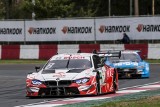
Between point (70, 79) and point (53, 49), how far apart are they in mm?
22672

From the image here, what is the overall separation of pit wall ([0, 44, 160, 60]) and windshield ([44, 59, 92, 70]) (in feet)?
61.1

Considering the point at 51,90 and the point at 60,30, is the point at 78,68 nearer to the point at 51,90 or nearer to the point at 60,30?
the point at 51,90

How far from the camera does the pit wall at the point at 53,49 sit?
36.5m

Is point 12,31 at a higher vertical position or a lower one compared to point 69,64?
higher

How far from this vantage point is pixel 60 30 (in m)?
41.3

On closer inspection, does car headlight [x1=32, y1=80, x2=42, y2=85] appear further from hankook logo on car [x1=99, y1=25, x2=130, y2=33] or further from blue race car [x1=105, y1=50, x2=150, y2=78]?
hankook logo on car [x1=99, y1=25, x2=130, y2=33]

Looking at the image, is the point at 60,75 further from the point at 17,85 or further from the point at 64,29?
the point at 64,29

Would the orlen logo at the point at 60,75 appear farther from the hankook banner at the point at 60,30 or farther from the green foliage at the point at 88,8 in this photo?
the green foliage at the point at 88,8

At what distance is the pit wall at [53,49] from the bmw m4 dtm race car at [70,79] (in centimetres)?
1875

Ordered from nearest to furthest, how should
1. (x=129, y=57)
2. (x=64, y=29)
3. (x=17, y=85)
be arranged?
1. (x=17, y=85)
2. (x=129, y=57)
3. (x=64, y=29)

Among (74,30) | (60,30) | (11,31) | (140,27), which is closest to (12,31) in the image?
(11,31)

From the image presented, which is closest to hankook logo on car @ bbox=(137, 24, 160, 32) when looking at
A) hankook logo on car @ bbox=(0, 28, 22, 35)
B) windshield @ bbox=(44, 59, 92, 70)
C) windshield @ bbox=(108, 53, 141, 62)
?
hankook logo on car @ bbox=(0, 28, 22, 35)

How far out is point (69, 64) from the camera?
17625mm

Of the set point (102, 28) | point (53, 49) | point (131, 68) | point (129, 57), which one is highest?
point (102, 28)
